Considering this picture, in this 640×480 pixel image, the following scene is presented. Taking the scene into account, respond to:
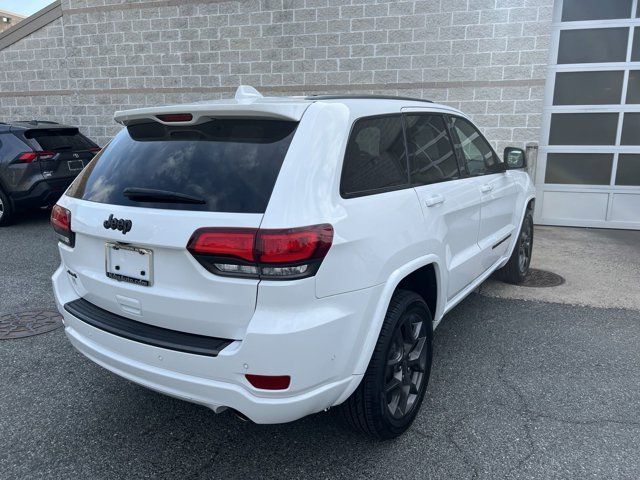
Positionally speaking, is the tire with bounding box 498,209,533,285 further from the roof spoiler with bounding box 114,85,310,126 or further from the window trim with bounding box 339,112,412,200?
the roof spoiler with bounding box 114,85,310,126

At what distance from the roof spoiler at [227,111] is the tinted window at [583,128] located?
6.81m

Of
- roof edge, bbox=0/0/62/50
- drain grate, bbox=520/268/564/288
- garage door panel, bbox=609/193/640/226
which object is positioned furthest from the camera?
roof edge, bbox=0/0/62/50

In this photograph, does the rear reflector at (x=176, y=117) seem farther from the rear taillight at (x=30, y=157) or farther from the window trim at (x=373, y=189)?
the rear taillight at (x=30, y=157)

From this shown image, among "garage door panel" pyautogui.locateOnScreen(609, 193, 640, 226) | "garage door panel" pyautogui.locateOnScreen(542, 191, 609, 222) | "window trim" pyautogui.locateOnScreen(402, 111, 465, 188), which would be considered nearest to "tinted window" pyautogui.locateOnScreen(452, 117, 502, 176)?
A: "window trim" pyautogui.locateOnScreen(402, 111, 465, 188)

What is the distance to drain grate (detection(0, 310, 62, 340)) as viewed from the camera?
3998 millimetres

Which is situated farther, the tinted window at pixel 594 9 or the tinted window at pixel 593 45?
the tinted window at pixel 593 45

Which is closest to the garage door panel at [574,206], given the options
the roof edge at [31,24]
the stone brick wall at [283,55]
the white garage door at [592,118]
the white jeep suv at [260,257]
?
the white garage door at [592,118]

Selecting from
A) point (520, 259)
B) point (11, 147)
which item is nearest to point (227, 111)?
point (520, 259)

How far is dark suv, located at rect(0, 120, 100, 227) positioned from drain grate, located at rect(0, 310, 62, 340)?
12.6ft

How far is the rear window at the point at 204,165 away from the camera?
7.06 ft

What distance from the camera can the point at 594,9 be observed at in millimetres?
7543

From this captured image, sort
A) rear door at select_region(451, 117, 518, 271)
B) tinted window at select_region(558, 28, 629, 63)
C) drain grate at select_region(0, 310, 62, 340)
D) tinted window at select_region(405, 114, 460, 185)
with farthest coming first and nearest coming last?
tinted window at select_region(558, 28, 629, 63) → drain grate at select_region(0, 310, 62, 340) → rear door at select_region(451, 117, 518, 271) → tinted window at select_region(405, 114, 460, 185)

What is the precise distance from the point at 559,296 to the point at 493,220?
1455 millimetres

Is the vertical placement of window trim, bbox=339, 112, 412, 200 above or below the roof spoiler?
below
